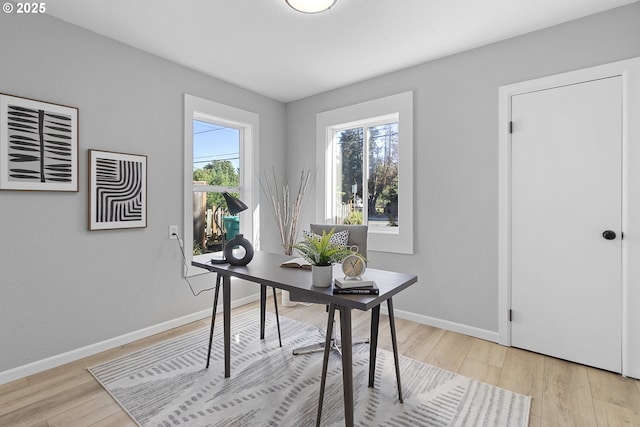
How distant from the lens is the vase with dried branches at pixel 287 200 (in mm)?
3771

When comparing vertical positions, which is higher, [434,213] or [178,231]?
[434,213]

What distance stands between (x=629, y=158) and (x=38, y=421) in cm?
386

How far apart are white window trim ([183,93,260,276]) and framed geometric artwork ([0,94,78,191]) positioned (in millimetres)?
893

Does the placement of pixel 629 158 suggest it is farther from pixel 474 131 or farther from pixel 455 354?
pixel 455 354

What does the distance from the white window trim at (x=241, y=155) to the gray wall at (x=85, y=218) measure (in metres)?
0.07

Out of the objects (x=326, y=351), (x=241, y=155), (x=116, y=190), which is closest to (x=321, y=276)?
(x=326, y=351)

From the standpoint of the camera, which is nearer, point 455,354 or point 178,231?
point 455,354

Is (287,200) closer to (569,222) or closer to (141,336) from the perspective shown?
(141,336)

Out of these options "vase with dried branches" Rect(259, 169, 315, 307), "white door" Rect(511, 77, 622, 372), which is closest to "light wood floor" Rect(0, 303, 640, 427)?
"white door" Rect(511, 77, 622, 372)

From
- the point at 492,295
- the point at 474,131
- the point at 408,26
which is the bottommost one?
the point at 492,295

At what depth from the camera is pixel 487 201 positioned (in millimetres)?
2619

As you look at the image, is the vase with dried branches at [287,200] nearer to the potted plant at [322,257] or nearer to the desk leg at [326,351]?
the potted plant at [322,257]

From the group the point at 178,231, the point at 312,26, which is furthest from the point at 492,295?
the point at 178,231

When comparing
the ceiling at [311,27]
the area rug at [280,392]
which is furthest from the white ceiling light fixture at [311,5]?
the area rug at [280,392]
